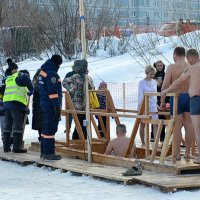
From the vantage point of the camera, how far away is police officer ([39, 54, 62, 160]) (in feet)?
35.7

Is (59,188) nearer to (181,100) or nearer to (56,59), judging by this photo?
(181,100)

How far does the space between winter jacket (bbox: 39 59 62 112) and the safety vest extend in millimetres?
1176

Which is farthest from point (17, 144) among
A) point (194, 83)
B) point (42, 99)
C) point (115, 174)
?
point (194, 83)

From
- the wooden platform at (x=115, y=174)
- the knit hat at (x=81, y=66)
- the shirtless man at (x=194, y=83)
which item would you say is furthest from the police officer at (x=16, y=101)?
the shirtless man at (x=194, y=83)

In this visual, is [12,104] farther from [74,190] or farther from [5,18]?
[5,18]

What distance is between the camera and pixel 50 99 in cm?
1088

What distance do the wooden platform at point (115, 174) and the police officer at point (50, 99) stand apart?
0.97 ft

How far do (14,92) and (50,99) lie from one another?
147cm

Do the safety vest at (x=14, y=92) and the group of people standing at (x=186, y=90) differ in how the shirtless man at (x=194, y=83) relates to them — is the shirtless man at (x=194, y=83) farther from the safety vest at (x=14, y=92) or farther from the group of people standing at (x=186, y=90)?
the safety vest at (x=14, y=92)

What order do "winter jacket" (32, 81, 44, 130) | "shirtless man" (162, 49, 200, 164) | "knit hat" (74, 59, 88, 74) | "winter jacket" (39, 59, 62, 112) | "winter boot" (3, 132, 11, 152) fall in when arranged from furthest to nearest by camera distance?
"winter jacket" (32, 81, 44, 130) < "winter boot" (3, 132, 11, 152) < "winter jacket" (39, 59, 62, 112) < "knit hat" (74, 59, 88, 74) < "shirtless man" (162, 49, 200, 164)

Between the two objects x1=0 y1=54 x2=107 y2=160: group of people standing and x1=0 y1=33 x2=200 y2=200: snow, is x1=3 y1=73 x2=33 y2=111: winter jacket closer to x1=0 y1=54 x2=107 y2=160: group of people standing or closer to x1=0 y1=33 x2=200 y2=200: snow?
x1=0 y1=54 x2=107 y2=160: group of people standing

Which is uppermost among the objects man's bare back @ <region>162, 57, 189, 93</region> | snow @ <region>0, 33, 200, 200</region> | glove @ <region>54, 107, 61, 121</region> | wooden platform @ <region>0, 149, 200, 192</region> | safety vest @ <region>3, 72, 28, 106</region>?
man's bare back @ <region>162, 57, 189, 93</region>

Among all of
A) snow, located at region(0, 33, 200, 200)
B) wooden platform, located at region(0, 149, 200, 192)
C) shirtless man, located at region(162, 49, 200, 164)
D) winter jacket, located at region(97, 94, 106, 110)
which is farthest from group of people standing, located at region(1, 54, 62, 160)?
shirtless man, located at region(162, 49, 200, 164)

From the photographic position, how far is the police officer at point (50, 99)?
35.7ft
